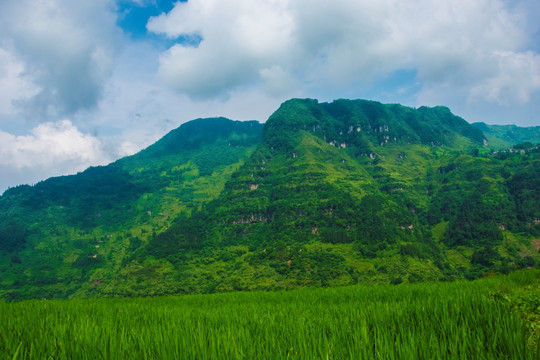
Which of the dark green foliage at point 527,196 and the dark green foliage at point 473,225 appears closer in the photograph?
the dark green foliage at point 473,225

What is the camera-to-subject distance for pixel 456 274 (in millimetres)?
145875

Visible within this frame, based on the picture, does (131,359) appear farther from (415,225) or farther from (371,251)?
(415,225)

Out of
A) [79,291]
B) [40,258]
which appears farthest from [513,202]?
[40,258]

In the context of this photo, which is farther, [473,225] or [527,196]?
[527,196]

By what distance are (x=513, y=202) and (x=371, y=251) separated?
10272 cm

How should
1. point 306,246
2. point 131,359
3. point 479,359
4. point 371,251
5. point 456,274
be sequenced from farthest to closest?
point 306,246 < point 371,251 < point 456,274 < point 131,359 < point 479,359

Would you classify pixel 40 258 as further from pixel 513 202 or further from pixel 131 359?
pixel 513 202

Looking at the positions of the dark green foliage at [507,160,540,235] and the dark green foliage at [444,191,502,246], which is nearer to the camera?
the dark green foliage at [444,191,502,246]

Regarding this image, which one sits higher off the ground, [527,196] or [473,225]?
[527,196]

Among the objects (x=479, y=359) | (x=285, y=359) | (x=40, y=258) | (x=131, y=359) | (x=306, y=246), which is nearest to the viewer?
(x=479, y=359)

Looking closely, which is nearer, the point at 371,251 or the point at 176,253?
the point at 371,251

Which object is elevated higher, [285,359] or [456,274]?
[285,359]

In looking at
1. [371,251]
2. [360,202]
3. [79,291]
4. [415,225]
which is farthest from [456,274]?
[79,291]

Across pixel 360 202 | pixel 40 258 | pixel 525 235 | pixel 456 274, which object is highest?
pixel 360 202
